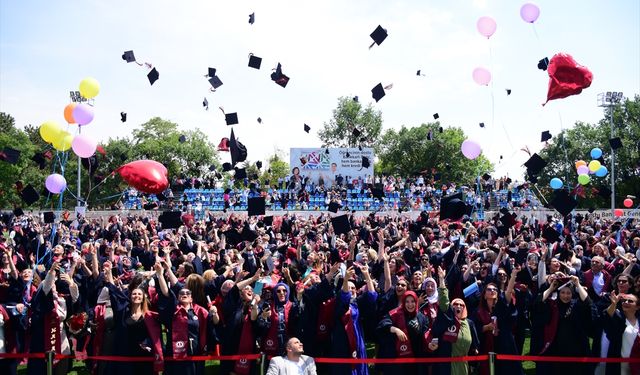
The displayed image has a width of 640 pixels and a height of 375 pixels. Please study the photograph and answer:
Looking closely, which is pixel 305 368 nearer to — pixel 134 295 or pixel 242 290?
pixel 242 290

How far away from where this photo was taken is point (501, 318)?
6.51 meters

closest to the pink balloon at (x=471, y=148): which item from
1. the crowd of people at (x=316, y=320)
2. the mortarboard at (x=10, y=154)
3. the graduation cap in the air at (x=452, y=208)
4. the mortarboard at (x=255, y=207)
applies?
the graduation cap in the air at (x=452, y=208)

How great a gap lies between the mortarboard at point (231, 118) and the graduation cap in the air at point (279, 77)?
161 cm

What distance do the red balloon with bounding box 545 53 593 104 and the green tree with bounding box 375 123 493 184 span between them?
53.1 m

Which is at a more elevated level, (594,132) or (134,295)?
(594,132)

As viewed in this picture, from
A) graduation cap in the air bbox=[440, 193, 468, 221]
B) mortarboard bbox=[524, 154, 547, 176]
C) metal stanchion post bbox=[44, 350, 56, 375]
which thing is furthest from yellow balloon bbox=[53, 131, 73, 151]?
mortarboard bbox=[524, 154, 547, 176]

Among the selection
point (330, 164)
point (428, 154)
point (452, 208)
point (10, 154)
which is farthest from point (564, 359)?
point (428, 154)

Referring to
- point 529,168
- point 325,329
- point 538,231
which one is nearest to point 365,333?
point 325,329

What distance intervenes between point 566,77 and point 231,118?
775 centimetres

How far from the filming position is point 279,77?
16109 millimetres

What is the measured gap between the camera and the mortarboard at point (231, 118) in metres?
14.9

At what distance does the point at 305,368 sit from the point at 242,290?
3.66 feet

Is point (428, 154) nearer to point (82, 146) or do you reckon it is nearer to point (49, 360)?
point (82, 146)

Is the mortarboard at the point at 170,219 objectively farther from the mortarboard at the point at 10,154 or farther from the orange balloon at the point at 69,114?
the mortarboard at the point at 10,154
